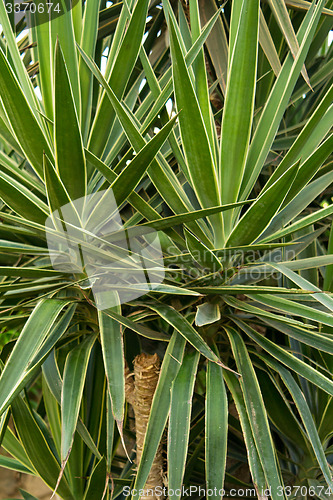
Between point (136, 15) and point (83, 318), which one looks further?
point (83, 318)

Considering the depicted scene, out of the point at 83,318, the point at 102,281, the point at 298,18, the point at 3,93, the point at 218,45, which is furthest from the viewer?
the point at 298,18

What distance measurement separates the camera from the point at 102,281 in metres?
0.68

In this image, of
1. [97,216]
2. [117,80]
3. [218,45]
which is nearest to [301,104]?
[218,45]

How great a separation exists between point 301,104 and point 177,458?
0.92 meters

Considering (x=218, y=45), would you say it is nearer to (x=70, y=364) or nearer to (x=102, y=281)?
(x=102, y=281)

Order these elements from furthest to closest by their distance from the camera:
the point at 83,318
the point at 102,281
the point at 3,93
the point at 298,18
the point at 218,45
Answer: the point at 298,18 < the point at 218,45 < the point at 83,318 < the point at 102,281 < the point at 3,93

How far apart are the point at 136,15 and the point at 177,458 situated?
634 mm

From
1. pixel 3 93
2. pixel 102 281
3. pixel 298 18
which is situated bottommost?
pixel 102 281

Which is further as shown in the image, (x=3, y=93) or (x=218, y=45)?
(x=218, y=45)

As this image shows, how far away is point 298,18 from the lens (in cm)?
112

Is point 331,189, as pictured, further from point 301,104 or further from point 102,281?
point 102,281

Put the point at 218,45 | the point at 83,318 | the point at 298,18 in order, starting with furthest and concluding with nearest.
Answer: the point at 298,18, the point at 218,45, the point at 83,318

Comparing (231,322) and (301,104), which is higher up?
(301,104)

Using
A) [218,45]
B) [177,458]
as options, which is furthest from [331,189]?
[177,458]
